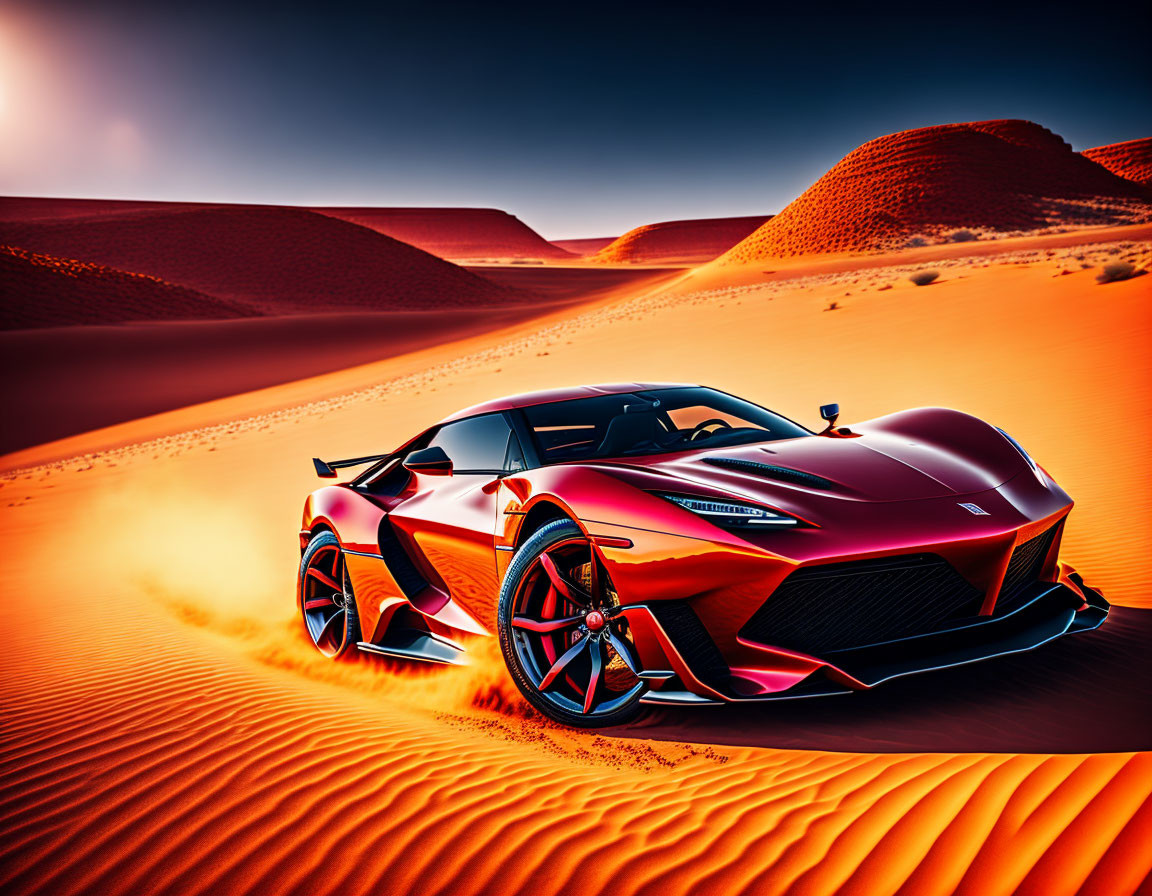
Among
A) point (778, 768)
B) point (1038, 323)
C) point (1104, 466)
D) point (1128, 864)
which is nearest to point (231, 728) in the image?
point (778, 768)

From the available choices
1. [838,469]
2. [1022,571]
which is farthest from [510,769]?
[1022,571]

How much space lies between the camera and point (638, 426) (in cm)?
459

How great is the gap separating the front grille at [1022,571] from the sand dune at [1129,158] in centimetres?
14461

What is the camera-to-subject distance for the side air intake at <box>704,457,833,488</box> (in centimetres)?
356

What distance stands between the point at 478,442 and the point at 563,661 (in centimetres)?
159

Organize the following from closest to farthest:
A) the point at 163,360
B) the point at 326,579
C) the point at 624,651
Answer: the point at 624,651 < the point at 326,579 < the point at 163,360

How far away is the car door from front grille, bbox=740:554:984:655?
1557mm

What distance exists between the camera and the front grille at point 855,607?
3148 mm

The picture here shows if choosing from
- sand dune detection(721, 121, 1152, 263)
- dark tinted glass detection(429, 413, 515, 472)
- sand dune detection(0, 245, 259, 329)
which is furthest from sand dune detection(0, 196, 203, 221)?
dark tinted glass detection(429, 413, 515, 472)

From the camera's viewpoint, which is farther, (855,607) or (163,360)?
(163,360)

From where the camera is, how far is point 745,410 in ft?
16.5

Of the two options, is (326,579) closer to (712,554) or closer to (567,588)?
(567,588)

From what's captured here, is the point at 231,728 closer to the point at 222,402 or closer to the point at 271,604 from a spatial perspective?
the point at 271,604

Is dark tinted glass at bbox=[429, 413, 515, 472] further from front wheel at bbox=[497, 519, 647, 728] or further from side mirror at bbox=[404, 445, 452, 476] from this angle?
front wheel at bbox=[497, 519, 647, 728]
